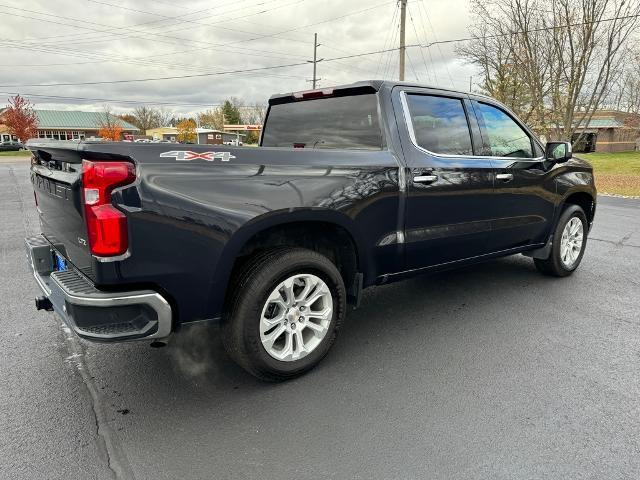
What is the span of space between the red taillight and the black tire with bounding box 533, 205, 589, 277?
4.33 m

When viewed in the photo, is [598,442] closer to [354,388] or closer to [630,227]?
[354,388]

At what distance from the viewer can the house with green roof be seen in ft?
258

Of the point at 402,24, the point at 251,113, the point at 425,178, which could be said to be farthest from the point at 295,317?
the point at 251,113

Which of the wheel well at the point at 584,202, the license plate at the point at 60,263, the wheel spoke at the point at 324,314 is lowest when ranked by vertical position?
the wheel spoke at the point at 324,314

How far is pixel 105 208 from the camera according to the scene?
2270 mm

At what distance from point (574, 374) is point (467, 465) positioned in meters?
1.31

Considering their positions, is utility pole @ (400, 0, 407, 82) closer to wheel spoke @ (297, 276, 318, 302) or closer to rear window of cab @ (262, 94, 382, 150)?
rear window of cab @ (262, 94, 382, 150)

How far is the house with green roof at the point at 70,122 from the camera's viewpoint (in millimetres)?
78625

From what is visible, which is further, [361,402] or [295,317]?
[295,317]

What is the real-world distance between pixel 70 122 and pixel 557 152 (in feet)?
300

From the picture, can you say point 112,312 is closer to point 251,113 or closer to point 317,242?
point 317,242

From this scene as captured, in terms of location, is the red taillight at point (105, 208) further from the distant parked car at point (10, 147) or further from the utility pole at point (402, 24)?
the distant parked car at point (10, 147)

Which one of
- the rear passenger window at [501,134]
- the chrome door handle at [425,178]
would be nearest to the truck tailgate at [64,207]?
the chrome door handle at [425,178]

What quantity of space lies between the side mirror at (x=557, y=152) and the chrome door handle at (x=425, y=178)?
1.79m
